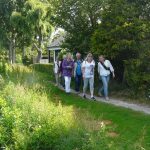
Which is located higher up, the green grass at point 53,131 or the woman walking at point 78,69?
the woman walking at point 78,69

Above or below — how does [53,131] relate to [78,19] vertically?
below

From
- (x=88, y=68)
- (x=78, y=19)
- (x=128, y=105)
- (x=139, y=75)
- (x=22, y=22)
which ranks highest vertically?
(x=22, y=22)

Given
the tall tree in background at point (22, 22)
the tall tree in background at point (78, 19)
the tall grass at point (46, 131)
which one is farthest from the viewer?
the tall tree in background at point (22, 22)

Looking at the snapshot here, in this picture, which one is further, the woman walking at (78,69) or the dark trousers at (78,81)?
the dark trousers at (78,81)

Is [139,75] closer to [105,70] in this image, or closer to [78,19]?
[105,70]

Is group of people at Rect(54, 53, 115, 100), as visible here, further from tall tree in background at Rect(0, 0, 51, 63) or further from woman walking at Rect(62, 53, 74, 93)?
tall tree in background at Rect(0, 0, 51, 63)

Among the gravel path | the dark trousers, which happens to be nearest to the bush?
the gravel path

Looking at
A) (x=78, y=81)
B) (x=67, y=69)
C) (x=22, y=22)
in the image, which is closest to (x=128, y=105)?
(x=67, y=69)

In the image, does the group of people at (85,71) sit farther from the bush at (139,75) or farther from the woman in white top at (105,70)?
the bush at (139,75)

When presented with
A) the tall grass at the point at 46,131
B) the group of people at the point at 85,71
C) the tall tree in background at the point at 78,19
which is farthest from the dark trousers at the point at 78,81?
the tall grass at the point at 46,131

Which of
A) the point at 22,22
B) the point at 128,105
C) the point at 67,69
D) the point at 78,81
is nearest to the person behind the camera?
the point at 128,105

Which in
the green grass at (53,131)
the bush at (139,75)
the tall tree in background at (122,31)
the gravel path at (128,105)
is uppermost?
the tall tree in background at (122,31)

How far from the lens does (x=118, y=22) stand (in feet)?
56.5

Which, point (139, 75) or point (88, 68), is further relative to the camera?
point (88, 68)
